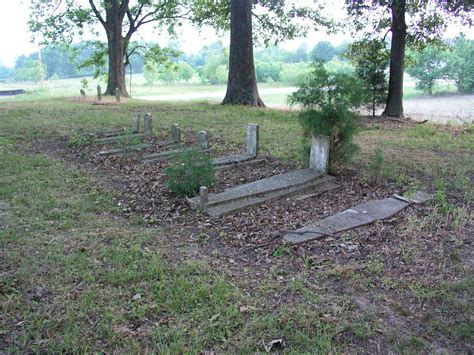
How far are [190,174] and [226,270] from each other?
199 cm

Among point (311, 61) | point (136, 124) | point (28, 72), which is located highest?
point (28, 72)

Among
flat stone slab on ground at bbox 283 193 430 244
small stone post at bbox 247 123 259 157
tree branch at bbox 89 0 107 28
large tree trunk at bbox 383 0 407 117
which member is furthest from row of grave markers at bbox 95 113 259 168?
tree branch at bbox 89 0 107 28

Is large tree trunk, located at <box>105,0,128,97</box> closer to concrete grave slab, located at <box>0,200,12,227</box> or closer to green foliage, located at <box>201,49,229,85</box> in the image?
concrete grave slab, located at <box>0,200,12,227</box>

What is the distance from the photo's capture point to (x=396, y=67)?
44.8 feet

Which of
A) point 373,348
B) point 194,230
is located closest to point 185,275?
point 194,230

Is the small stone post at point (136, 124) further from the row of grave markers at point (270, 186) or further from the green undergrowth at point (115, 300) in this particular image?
the green undergrowth at point (115, 300)

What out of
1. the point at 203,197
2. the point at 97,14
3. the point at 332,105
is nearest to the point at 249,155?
the point at 332,105

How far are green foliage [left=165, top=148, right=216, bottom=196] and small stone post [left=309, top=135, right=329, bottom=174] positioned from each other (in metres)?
1.56

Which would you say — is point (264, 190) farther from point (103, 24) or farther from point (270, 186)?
point (103, 24)

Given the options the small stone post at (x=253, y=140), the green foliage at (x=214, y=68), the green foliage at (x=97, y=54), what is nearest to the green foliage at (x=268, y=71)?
the green foliage at (x=214, y=68)

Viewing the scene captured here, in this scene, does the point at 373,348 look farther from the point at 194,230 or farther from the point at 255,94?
the point at 255,94

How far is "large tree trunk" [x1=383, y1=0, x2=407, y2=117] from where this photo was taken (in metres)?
13.4

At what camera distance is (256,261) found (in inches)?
152

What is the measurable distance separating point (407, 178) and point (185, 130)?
18.2 ft
